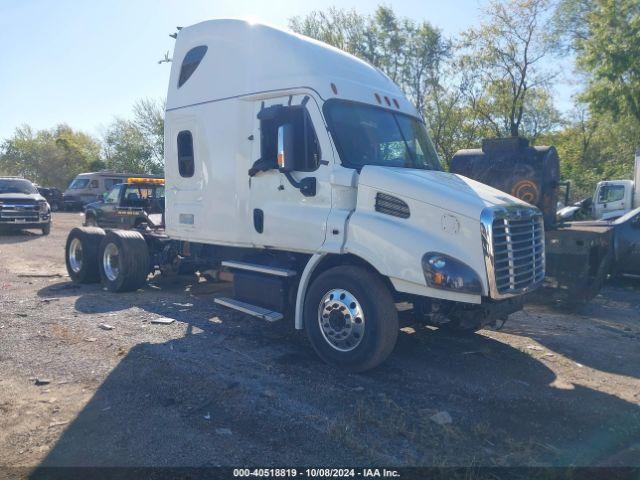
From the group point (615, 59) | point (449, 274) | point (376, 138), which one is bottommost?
point (449, 274)

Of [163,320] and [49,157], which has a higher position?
[49,157]

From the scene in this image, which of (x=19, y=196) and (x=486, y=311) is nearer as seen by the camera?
(x=486, y=311)

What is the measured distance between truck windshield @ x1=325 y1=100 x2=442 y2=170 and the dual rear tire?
480cm

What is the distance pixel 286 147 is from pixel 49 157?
5983cm

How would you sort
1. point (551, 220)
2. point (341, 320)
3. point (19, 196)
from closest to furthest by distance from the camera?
point (341, 320) < point (551, 220) < point (19, 196)

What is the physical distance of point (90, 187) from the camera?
2950cm

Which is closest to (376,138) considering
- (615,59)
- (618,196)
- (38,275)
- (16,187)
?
(38,275)

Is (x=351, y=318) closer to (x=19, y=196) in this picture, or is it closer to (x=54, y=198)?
(x=19, y=196)

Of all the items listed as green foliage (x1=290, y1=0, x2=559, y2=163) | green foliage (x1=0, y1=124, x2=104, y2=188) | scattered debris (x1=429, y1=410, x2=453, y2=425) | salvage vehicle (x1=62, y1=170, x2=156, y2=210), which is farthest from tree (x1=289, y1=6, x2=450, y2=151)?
green foliage (x1=0, y1=124, x2=104, y2=188)

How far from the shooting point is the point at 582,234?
7.93 m

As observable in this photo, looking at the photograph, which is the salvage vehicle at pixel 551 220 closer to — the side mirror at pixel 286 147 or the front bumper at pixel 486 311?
the front bumper at pixel 486 311

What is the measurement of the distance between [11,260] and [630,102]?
2107 centimetres

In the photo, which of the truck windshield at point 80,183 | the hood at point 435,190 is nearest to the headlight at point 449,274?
the hood at point 435,190

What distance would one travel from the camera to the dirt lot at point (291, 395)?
373cm
